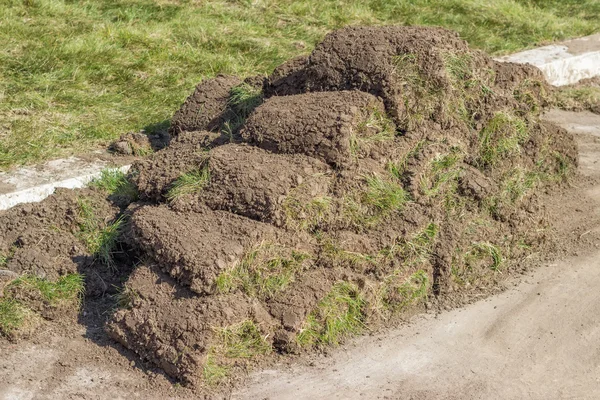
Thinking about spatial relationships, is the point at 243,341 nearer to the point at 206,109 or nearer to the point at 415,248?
the point at 415,248

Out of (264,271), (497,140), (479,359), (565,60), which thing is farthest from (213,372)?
(565,60)

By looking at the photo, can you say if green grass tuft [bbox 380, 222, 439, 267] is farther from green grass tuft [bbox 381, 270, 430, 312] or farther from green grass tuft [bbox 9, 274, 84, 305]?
green grass tuft [bbox 9, 274, 84, 305]

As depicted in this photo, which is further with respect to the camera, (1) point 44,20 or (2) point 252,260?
(1) point 44,20

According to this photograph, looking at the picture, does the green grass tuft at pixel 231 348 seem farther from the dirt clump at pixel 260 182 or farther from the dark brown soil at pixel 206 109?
the dark brown soil at pixel 206 109

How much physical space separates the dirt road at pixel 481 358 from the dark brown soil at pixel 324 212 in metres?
0.17

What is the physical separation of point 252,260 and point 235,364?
51cm

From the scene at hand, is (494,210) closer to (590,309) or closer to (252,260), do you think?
(590,309)

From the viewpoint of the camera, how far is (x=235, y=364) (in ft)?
13.3

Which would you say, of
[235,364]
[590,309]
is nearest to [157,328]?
[235,364]

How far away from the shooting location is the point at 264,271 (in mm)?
4180

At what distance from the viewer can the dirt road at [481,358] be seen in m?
3.94

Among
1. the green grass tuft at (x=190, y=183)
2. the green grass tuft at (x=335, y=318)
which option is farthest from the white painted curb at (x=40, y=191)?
the green grass tuft at (x=335, y=318)

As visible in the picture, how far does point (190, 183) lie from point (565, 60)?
4.85 m

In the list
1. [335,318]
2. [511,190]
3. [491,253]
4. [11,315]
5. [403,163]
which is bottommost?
[11,315]
